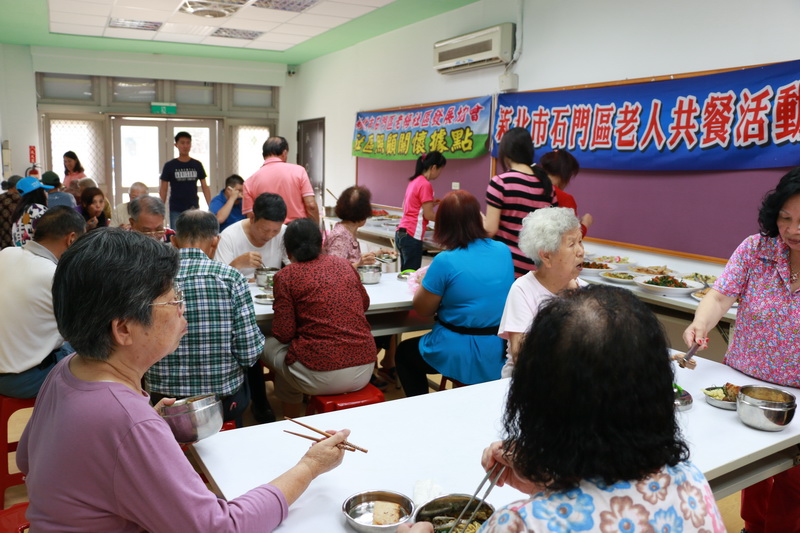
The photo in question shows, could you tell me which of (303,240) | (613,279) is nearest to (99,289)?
(303,240)

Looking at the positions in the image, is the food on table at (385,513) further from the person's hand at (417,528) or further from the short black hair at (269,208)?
the short black hair at (269,208)

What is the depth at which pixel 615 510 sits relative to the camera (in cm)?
83

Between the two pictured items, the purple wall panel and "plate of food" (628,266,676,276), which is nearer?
the purple wall panel

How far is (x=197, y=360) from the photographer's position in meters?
2.29

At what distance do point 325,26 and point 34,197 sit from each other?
3.84m

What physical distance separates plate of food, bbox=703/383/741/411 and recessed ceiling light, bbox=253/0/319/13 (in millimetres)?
5171

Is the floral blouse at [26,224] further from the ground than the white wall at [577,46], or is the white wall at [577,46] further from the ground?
the white wall at [577,46]

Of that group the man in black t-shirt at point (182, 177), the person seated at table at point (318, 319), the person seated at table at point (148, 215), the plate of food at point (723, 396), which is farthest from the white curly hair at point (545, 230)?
the man in black t-shirt at point (182, 177)

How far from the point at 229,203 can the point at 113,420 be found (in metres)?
4.12

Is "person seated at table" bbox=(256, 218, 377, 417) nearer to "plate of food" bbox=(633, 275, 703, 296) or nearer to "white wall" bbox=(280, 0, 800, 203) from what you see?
"plate of food" bbox=(633, 275, 703, 296)

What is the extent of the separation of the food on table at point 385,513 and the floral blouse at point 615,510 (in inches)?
14.9

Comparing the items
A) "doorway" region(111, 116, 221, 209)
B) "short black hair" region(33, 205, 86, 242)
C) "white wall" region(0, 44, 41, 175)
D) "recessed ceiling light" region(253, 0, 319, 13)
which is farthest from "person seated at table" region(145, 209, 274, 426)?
"white wall" region(0, 44, 41, 175)

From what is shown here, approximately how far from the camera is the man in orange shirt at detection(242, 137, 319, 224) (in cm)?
452

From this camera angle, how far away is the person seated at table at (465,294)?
2.71 metres
